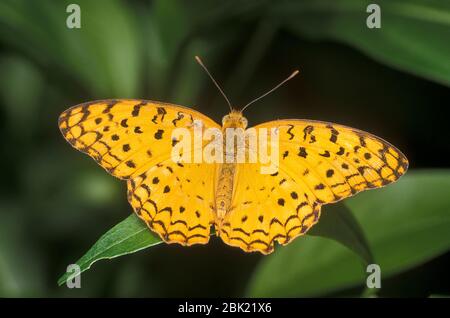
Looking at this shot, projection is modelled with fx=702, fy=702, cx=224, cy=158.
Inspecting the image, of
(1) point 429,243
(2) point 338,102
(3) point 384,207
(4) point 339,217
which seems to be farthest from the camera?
(2) point 338,102

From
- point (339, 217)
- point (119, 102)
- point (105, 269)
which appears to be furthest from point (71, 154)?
point (339, 217)

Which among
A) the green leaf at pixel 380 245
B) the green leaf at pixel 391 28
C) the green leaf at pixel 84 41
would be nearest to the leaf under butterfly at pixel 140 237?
the green leaf at pixel 380 245

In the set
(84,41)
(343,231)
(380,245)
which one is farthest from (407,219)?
(84,41)

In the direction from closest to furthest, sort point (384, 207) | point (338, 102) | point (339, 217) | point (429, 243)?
point (339, 217), point (429, 243), point (384, 207), point (338, 102)

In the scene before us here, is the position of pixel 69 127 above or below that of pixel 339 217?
above

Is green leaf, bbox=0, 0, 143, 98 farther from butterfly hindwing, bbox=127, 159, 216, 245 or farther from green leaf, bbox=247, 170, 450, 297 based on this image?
green leaf, bbox=247, 170, 450, 297

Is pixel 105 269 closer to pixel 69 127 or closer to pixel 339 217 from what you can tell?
pixel 69 127

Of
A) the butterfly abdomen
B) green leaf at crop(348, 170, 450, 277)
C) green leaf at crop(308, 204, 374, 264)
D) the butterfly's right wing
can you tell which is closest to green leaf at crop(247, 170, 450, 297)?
green leaf at crop(348, 170, 450, 277)
